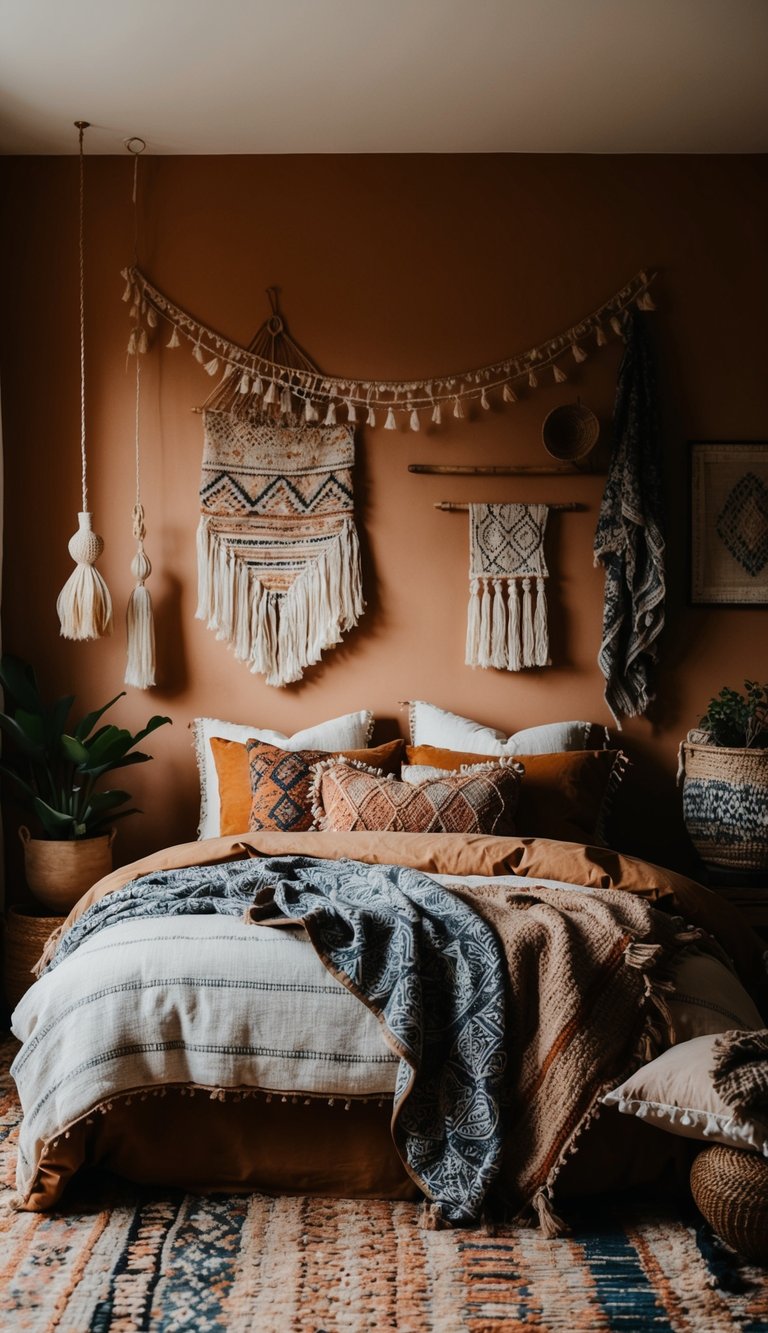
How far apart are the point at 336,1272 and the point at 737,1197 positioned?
70 cm

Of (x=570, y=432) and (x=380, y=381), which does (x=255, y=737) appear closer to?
(x=380, y=381)

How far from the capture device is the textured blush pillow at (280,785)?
327cm

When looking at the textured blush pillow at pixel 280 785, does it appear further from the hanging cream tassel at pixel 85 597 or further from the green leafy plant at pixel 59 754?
the hanging cream tassel at pixel 85 597

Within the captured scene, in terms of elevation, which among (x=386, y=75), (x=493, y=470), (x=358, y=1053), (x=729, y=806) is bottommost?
(x=358, y=1053)

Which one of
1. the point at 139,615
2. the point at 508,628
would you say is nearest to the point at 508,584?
the point at 508,628

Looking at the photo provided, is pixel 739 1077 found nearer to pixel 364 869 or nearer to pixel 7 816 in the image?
pixel 364 869

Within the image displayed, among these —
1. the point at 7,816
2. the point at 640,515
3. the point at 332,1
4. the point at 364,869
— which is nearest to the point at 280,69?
the point at 332,1

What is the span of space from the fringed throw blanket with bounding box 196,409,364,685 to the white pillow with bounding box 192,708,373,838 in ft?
0.72

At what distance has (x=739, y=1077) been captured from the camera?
6.09 feet

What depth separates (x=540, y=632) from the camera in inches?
147

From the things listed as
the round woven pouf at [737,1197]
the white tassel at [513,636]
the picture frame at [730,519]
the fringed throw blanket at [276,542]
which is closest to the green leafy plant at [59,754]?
the fringed throw blanket at [276,542]

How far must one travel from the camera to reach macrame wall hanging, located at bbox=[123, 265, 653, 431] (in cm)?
375

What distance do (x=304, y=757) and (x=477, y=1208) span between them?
1.57 m

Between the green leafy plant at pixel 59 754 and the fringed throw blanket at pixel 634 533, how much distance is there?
153cm
